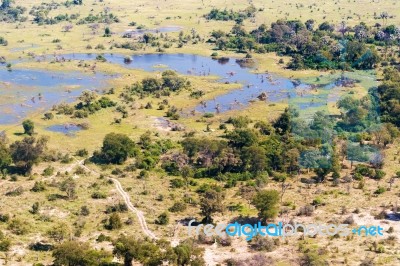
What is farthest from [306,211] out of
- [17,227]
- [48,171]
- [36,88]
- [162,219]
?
[36,88]

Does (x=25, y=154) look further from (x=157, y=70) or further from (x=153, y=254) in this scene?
(x=157, y=70)

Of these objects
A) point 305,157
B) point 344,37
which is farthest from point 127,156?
point 344,37

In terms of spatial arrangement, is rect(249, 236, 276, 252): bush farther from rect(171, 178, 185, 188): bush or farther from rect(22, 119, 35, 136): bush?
rect(22, 119, 35, 136): bush

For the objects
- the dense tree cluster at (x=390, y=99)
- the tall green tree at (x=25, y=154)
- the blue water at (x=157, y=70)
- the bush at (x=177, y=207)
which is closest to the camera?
the bush at (x=177, y=207)

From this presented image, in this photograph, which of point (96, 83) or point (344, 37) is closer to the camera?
point (96, 83)

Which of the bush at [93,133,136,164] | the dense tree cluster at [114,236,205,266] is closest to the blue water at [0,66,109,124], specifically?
the bush at [93,133,136,164]

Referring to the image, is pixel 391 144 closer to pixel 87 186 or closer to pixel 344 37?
pixel 87 186

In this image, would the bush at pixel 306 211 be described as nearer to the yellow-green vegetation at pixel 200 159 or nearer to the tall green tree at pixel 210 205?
the yellow-green vegetation at pixel 200 159

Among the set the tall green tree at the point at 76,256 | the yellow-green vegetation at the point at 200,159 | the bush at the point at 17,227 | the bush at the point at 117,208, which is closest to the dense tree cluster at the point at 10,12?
the yellow-green vegetation at the point at 200,159
